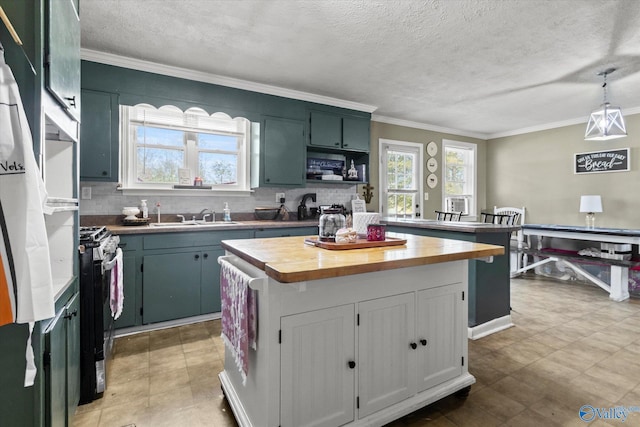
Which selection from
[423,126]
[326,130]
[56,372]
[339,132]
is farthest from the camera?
[423,126]

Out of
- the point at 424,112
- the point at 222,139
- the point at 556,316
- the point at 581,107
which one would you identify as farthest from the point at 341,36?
the point at 581,107

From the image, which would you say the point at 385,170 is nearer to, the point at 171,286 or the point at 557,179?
the point at 557,179

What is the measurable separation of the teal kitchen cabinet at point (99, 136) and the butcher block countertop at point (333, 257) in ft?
6.50

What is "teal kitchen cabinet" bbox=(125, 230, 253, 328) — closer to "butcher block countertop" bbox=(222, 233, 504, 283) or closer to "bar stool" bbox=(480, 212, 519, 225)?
"butcher block countertop" bbox=(222, 233, 504, 283)

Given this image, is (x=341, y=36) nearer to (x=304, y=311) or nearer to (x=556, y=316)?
(x=304, y=311)

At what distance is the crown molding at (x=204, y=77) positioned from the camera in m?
3.06

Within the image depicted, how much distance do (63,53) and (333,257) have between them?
1575 millimetres

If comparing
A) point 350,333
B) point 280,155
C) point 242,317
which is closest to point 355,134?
point 280,155

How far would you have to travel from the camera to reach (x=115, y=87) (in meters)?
3.13

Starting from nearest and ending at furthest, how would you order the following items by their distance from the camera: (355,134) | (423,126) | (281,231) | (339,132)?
(281,231), (339,132), (355,134), (423,126)

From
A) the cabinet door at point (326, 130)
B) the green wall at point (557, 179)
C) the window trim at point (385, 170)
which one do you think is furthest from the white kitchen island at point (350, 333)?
the green wall at point (557, 179)

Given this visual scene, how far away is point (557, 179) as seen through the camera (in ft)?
18.4

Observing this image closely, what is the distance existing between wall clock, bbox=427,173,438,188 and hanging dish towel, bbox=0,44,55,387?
18.9 feet

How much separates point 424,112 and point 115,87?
4171 millimetres
